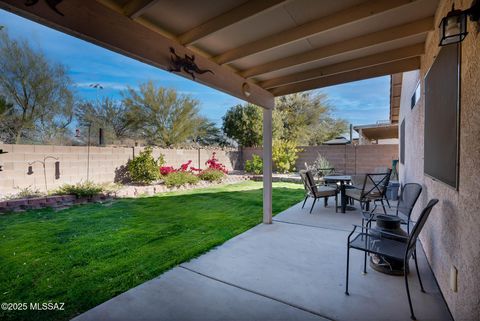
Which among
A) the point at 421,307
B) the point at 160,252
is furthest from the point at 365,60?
the point at 160,252

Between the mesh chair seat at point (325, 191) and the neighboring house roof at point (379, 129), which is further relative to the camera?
the neighboring house roof at point (379, 129)

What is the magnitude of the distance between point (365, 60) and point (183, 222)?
370 cm

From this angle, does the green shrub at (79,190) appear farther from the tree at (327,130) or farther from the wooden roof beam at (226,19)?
the tree at (327,130)

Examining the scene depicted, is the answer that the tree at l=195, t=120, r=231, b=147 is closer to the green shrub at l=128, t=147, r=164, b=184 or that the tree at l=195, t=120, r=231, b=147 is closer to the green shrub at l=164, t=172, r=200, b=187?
the green shrub at l=164, t=172, r=200, b=187

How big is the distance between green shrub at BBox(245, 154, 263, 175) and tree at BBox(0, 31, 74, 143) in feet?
29.6

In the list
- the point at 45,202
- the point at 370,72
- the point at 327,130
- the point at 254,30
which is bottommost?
the point at 45,202

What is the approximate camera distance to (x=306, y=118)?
2062 centimetres

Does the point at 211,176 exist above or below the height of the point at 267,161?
below

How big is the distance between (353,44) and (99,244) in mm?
3972

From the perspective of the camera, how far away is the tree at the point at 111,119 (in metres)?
15.1

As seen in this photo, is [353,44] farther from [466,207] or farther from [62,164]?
[62,164]

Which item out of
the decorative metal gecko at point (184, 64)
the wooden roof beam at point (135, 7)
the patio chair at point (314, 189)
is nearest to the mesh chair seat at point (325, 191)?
the patio chair at point (314, 189)

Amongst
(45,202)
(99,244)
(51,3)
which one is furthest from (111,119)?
(51,3)

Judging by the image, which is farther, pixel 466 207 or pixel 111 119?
pixel 111 119
